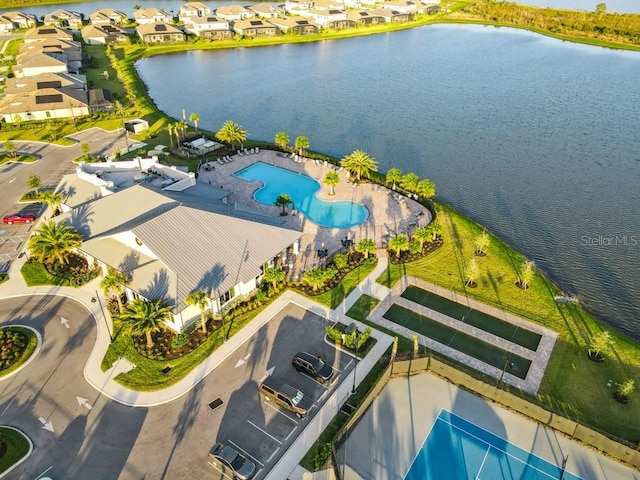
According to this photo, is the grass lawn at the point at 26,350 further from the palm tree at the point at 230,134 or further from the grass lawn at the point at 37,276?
the palm tree at the point at 230,134

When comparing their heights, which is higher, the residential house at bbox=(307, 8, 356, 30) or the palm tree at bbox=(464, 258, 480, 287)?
the residential house at bbox=(307, 8, 356, 30)

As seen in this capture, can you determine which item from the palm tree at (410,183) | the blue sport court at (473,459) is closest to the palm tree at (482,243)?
the palm tree at (410,183)

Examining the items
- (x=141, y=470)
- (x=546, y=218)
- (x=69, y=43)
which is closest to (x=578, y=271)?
(x=546, y=218)

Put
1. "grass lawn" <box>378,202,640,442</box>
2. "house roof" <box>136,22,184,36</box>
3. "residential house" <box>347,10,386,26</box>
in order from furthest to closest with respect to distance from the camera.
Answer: "residential house" <box>347,10,386,26</box>, "house roof" <box>136,22,184,36</box>, "grass lawn" <box>378,202,640,442</box>

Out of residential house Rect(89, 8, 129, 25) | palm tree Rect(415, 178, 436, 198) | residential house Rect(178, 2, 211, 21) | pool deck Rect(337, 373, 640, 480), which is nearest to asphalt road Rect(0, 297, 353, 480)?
pool deck Rect(337, 373, 640, 480)

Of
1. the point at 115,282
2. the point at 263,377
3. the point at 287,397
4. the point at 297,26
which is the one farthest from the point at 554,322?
the point at 297,26

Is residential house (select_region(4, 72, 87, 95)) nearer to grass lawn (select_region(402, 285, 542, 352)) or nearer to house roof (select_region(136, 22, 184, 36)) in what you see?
house roof (select_region(136, 22, 184, 36))

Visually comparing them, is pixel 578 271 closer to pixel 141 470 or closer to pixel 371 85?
pixel 141 470
